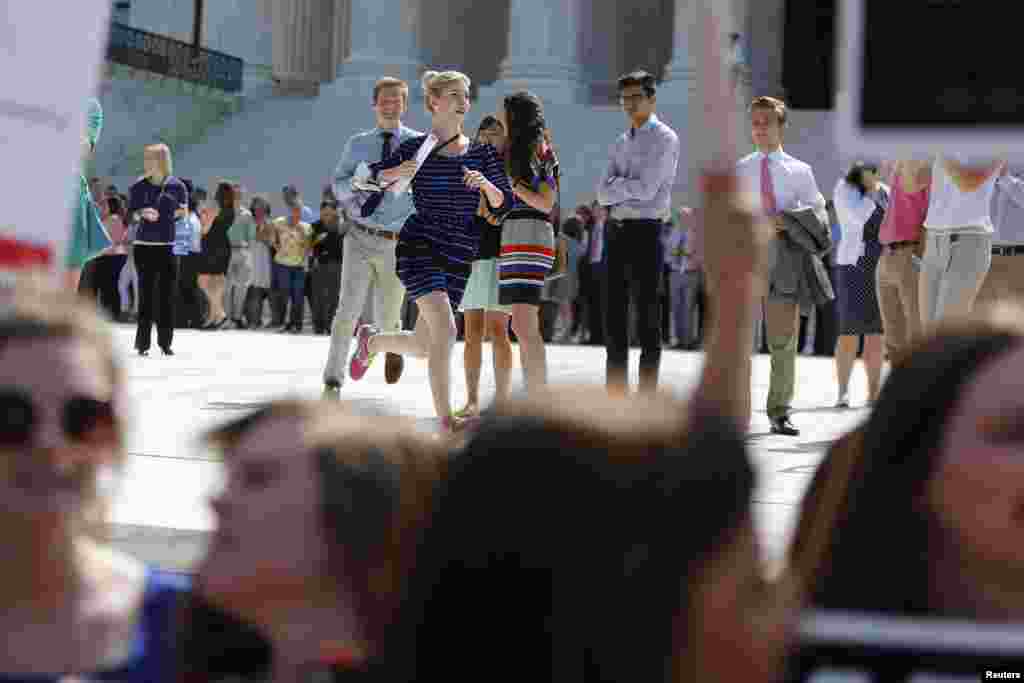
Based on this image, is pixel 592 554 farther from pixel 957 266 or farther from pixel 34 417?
pixel 957 266

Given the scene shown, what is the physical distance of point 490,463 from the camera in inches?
60.4

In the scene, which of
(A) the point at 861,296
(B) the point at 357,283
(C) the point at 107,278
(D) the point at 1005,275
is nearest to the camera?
(D) the point at 1005,275

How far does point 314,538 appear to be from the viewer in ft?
5.72

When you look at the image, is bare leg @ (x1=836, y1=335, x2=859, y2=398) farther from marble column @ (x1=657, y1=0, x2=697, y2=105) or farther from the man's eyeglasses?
marble column @ (x1=657, y1=0, x2=697, y2=105)

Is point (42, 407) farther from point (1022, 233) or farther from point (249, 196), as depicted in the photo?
point (249, 196)

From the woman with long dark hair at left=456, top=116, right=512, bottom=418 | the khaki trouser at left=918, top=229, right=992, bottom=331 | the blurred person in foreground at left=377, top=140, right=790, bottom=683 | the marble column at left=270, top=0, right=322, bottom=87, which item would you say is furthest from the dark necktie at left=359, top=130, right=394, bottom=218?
the marble column at left=270, top=0, right=322, bottom=87

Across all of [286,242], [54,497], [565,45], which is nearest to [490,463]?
[54,497]

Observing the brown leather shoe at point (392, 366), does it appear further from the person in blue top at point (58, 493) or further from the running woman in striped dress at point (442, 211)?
the person in blue top at point (58, 493)

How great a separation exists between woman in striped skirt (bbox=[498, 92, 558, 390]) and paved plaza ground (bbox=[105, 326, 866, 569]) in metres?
0.62

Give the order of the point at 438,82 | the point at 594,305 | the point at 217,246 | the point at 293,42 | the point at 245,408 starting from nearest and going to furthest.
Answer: the point at 245,408, the point at 438,82, the point at 217,246, the point at 594,305, the point at 293,42

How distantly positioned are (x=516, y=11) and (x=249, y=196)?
7225mm

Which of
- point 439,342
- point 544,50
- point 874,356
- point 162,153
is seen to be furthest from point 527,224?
point 544,50

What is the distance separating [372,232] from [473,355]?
0.75m

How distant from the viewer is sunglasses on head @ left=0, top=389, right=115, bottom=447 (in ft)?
5.83
